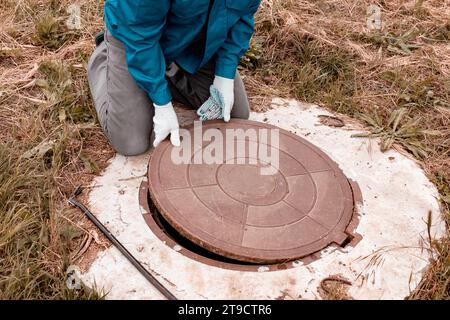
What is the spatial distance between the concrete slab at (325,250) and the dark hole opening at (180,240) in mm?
88

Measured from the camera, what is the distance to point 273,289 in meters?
1.71

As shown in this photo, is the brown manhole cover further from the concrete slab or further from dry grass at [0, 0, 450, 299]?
dry grass at [0, 0, 450, 299]

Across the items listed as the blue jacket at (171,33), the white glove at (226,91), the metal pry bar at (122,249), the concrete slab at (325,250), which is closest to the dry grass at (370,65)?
the concrete slab at (325,250)

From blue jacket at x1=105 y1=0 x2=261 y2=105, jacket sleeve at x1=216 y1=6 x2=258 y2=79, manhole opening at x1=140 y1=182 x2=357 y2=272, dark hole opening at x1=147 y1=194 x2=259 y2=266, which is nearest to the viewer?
manhole opening at x1=140 y1=182 x2=357 y2=272

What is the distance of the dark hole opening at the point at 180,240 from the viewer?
1.90 metres

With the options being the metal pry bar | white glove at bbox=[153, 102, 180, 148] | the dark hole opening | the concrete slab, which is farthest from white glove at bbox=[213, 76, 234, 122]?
the metal pry bar

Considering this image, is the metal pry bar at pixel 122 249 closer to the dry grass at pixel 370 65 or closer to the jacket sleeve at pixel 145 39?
the jacket sleeve at pixel 145 39

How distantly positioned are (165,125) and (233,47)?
21.1 inches

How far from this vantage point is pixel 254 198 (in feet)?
6.50

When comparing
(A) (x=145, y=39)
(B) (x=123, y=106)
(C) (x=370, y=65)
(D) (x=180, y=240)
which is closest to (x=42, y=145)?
(B) (x=123, y=106)

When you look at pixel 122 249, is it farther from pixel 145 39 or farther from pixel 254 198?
pixel 145 39

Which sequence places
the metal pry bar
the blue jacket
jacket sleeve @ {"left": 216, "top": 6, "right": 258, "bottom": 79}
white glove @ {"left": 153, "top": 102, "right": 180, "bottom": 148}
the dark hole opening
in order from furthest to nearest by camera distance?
1. jacket sleeve @ {"left": 216, "top": 6, "right": 258, "bottom": 79}
2. white glove @ {"left": 153, "top": 102, "right": 180, "bottom": 148}
3. the blue jacket
4. the dark hole opening
5. the metal pry bar

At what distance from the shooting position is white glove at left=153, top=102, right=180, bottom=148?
2.20 metres
